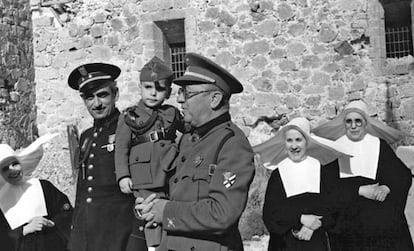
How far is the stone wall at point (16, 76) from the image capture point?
9852 mm

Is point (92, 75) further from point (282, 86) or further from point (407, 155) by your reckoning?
point (282, 86)

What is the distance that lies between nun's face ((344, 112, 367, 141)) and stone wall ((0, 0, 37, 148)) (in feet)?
20.1

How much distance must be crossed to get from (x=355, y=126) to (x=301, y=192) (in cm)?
93

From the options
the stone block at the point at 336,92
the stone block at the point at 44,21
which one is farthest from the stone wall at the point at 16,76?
the stone block at the point at 336,92

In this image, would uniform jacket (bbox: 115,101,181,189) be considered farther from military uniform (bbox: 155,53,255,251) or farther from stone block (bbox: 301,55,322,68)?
stone block (bbox: 301,55,322,68)

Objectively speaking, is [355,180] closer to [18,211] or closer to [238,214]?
[238,214]

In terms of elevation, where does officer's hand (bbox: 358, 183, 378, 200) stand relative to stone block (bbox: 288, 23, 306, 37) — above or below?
below

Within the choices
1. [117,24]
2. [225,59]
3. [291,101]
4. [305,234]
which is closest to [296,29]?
[291,101]

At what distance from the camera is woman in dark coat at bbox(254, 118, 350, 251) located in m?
4.60

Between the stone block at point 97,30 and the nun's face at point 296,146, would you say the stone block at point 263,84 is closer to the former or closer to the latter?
the stone block at point 97,30

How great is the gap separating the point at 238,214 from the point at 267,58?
6.53 m

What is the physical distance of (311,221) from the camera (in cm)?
457

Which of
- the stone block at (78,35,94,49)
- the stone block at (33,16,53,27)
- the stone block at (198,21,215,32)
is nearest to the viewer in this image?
the stone block at (198,21,215,32)

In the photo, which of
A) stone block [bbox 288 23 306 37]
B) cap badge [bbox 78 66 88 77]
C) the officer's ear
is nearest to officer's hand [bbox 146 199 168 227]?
the officer's ear
